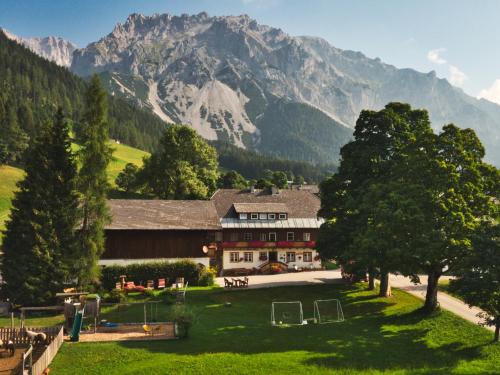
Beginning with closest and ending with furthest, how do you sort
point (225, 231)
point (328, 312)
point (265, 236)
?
point (328, 312) → point (225, 231) → point (265, 236)

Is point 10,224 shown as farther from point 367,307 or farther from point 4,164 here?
point 4,164

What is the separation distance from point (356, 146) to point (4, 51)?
211269 mm

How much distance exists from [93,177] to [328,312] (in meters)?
24.0

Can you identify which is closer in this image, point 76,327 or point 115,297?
point 76,327

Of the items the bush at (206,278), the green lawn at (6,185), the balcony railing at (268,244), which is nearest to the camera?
the bush at (206,278)

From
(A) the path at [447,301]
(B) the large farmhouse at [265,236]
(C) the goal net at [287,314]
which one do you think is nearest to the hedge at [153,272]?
(C) the goal net at [287,314]

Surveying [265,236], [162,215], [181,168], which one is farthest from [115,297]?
[181,168]

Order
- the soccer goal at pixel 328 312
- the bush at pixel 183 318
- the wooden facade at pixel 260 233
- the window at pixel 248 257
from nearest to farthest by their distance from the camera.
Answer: the bush at pixel 183 318 → the soccer goal at pixel 328 312 → the window at pixel 248 257 → the wooden facade at pixel 260 233

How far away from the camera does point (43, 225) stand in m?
36.5

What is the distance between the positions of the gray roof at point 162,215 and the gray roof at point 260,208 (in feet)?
22.8

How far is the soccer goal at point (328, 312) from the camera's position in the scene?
31.4 metres

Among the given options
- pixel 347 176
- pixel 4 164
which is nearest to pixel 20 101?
pixel 4 164

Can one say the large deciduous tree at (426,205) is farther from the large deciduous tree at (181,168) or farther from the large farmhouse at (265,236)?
the large deciduous tree at (181,168)

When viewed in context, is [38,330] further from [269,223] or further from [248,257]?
[269,223]
